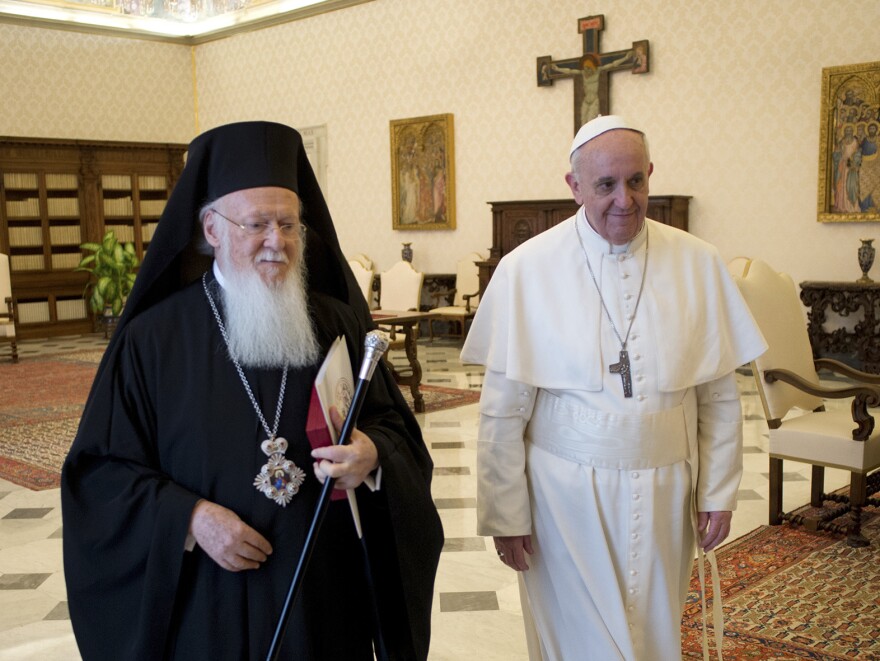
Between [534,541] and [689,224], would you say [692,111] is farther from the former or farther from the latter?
[534,541]

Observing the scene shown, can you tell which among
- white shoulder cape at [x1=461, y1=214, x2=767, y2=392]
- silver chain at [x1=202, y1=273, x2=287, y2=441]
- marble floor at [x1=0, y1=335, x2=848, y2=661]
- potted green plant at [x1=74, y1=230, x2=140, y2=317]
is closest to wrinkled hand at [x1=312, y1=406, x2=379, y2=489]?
silver chain at [x1=202, y1=273, x2=287, y2=441]

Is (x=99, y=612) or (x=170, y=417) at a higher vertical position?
(x=170, y=417)

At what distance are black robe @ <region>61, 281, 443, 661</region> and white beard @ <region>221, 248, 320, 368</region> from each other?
1.3 inches

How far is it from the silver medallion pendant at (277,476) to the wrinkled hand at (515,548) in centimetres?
70

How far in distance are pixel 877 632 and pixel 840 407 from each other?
4.67 metres

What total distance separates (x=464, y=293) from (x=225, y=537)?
10.9 meters

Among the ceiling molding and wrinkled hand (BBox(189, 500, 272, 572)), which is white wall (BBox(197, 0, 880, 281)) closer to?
the ceiling molding

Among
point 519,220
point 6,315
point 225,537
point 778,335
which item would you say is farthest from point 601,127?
point 6,315

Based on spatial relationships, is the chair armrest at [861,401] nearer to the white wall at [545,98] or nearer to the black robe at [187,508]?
→ the black robe at [187,508]

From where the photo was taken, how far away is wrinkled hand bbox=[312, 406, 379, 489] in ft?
6.57

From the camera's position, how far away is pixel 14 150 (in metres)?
14.8

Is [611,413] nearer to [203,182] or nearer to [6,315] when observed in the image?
[203,182]

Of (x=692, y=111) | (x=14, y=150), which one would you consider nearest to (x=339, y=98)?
(x=14, y=150)

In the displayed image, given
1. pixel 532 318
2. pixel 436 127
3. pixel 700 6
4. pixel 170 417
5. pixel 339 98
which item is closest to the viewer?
pixel 170 417
